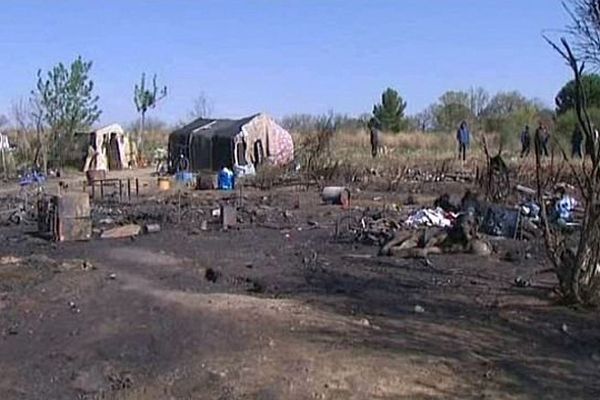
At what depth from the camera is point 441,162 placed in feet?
121

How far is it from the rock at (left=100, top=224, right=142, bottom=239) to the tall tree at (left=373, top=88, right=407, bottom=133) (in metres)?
Result: 50.2

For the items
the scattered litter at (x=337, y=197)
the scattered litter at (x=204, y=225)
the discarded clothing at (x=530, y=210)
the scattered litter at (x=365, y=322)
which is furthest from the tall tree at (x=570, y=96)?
the scattered litter at (x=365, y=322)

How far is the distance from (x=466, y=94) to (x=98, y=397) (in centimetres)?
6851

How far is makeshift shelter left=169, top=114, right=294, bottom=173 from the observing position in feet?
131

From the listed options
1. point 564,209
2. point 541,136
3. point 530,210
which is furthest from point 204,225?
point 541,136

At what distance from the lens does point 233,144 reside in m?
39.7

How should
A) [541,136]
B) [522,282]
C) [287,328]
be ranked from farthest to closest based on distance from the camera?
[541,136] < [522,282] < [287,328]

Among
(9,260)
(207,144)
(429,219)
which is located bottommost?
(9,260)

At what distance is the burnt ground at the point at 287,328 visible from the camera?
7.73 metres

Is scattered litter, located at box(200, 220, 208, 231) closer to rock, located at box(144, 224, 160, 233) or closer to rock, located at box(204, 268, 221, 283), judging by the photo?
rock, located at box(144, 224, 160, 233)

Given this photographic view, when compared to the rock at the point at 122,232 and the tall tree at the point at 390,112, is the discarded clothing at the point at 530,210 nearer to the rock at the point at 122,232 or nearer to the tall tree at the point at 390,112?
the rock at the point at 122,232

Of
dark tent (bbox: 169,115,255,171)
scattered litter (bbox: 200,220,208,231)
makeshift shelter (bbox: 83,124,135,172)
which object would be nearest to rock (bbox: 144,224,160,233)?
scattered litter (bbox: 200,220,208,231)

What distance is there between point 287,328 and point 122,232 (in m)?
9.74

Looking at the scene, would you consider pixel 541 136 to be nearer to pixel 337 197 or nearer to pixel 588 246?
pixel 337 197
